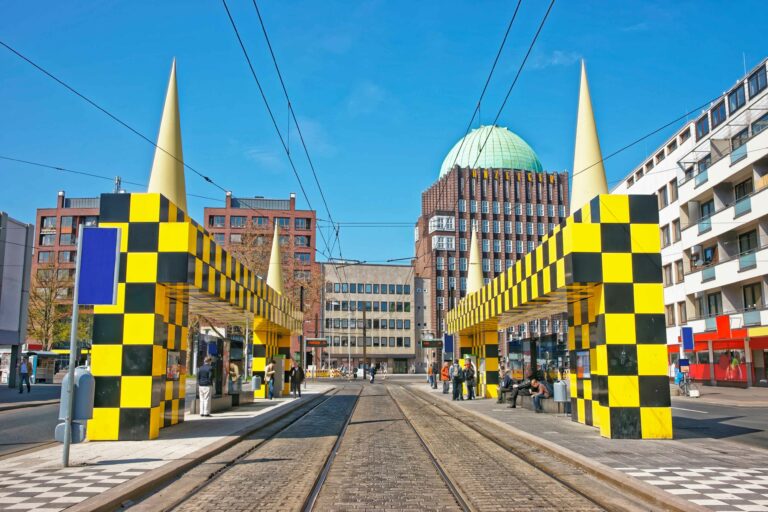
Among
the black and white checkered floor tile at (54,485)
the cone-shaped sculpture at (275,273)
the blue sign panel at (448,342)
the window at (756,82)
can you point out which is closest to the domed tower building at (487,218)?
the blue sign panel at (448,342)

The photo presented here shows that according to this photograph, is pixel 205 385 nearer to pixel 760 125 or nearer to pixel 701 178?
pixel 760 125

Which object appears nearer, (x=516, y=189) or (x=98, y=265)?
(x=98, y=265)

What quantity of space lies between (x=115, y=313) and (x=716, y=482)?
11240 millimetres

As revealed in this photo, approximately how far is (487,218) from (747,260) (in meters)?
66.5

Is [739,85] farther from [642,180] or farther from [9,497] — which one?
[9,497]

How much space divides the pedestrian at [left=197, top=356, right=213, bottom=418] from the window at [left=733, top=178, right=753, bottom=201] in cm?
3484

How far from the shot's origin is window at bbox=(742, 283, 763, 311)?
3948 cm

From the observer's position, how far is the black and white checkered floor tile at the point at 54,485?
732 centimetres

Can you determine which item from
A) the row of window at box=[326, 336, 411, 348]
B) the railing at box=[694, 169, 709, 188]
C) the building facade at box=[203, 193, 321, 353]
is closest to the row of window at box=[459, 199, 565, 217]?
the row of window at box=[326, 336, 411, 348]

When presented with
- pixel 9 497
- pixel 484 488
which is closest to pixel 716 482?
pixel 484 488

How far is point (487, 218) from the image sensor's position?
346 feet

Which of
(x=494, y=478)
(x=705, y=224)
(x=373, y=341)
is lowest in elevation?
(x=494, y=478)

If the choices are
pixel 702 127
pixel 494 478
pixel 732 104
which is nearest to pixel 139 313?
Result: pixel 494 478

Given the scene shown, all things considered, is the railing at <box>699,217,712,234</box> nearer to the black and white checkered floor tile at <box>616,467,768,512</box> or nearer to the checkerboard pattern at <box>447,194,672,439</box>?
the checkerboard pattern at <box>447,194,672,439</box>
